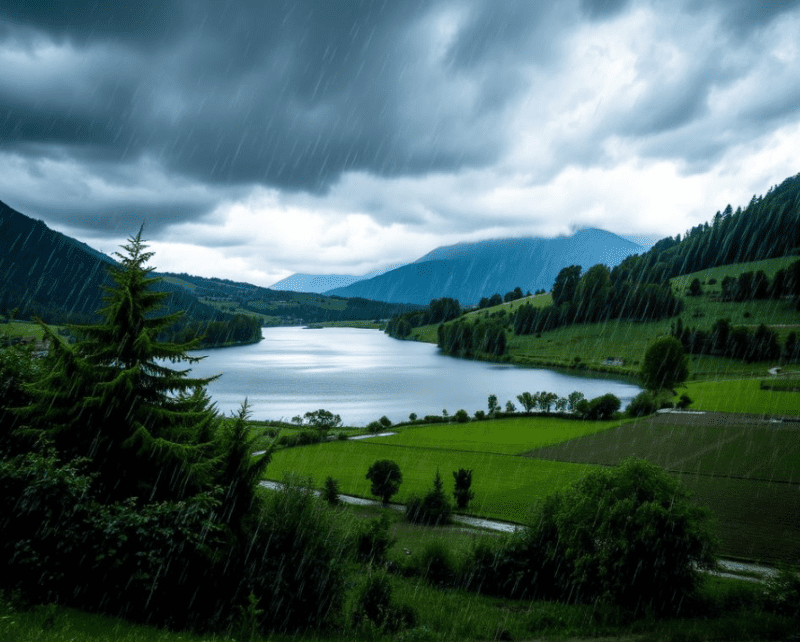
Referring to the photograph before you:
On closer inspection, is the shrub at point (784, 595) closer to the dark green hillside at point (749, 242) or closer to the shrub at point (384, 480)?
the shrub at point (384, 480)

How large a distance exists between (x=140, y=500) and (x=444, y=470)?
113 feet

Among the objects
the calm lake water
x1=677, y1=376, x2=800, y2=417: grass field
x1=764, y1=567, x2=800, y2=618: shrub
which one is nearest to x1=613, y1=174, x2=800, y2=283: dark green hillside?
the calm lake water

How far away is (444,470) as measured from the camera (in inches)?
1781

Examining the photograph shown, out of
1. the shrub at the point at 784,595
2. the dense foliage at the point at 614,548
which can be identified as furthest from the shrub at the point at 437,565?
the shrub at the point at 784,595

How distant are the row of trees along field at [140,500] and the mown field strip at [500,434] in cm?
4067

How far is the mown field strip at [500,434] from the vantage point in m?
56.0

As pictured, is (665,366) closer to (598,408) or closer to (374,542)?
(598,408)

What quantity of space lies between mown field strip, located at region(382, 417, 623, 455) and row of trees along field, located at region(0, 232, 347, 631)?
40.7 meters

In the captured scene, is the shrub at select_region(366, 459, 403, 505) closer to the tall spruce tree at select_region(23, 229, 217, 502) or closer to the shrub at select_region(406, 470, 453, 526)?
the shrub at select_region(406, 470, 453, 526)

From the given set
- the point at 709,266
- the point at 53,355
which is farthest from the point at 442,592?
the point at 709,266

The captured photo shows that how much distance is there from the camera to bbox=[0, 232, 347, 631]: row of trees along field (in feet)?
35.6

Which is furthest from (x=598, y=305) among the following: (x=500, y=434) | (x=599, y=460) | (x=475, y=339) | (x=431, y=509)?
(x=431, y=509)

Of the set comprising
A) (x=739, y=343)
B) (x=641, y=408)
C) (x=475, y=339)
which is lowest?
(x=641, y=408)

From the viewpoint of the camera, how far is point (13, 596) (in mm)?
9602
